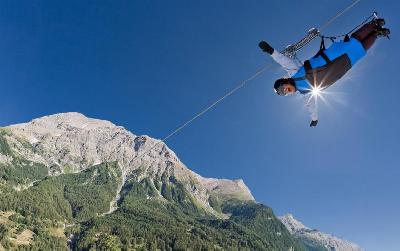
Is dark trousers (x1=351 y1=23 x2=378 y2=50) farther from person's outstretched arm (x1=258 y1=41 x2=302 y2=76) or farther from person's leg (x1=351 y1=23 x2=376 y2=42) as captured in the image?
person's outstretched arm (x1=258 y1=41 x2=302 y2=76)

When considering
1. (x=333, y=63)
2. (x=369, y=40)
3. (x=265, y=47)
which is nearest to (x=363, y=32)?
(x=369, y=40)

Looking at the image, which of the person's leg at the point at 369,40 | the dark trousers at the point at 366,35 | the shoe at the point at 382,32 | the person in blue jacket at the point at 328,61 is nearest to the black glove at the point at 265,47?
the person in blue jacket at the point at 328,61

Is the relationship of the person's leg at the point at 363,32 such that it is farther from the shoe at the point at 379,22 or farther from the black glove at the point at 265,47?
the black glove at the point at 265,47

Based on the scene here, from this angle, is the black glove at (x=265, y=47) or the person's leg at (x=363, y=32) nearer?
the black glove at (x=265, y=47)

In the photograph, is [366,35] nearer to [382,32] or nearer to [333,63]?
[382,32]

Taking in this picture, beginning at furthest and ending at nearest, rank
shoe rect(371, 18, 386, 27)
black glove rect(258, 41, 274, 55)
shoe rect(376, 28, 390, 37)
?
1. shoe rect(371, 18, 386, 27)
2. shoe rect(376, 28, 390, 37)
3. black glove rect(258, 41, 274, 55)

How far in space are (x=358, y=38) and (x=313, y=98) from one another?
222 cm

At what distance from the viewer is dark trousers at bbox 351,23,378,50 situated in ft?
41.2

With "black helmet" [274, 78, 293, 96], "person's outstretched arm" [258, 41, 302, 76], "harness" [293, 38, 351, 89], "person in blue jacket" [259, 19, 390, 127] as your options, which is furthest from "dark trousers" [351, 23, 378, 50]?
"black helmet" [274, 78, 293, 96]

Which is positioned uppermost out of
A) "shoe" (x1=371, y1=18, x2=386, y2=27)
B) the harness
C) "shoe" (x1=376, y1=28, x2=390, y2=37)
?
"shoe" (x1=371, y1=18, x2=386, y2=27)

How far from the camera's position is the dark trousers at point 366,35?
41.2ft

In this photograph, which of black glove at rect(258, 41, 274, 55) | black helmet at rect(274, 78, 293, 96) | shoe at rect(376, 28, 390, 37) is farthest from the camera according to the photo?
black helmet at rect(274, 78, 293, 96)

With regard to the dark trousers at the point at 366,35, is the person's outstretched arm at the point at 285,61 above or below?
below

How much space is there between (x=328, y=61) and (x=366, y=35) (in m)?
1.45
